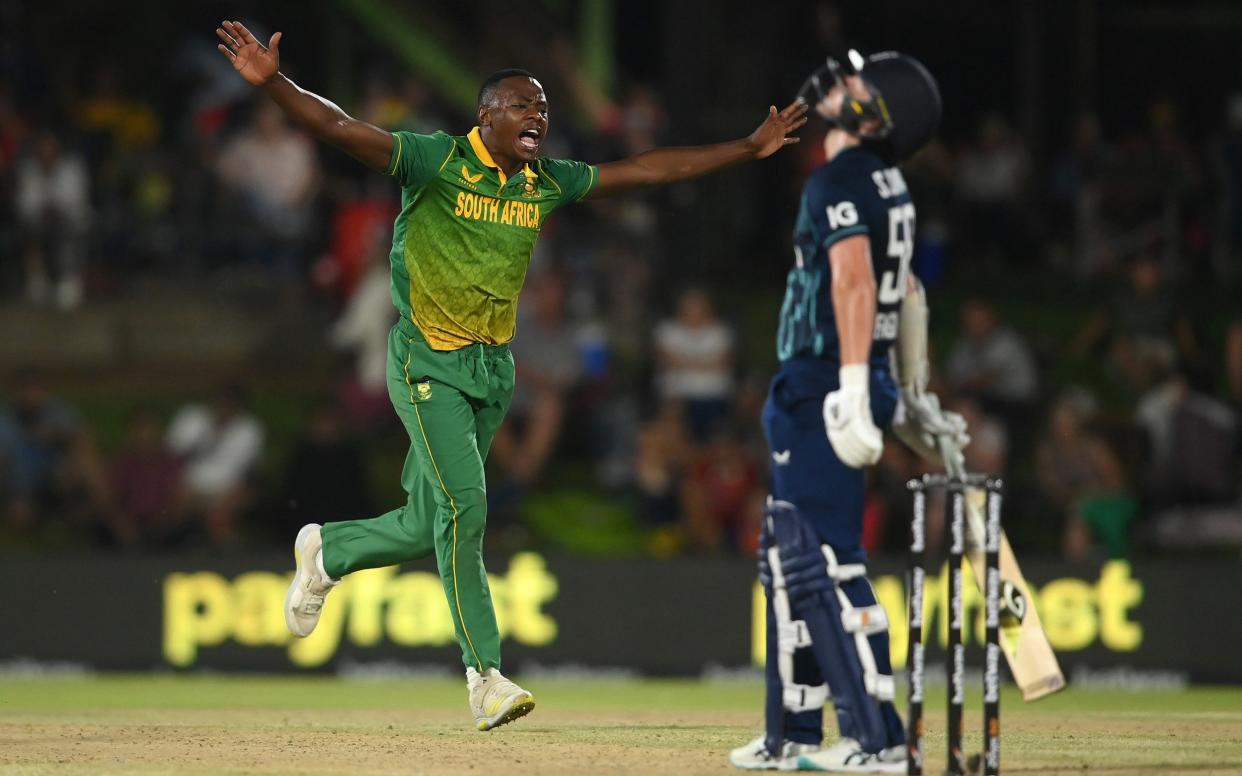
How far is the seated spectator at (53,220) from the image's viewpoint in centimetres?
1686

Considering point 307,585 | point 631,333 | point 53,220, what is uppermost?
point 53,220

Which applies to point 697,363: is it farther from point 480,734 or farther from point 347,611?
point 480,734

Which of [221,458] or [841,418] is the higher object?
[221,458]

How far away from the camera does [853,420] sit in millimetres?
6660

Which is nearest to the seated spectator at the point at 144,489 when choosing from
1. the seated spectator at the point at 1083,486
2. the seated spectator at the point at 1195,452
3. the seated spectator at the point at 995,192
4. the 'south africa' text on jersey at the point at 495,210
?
the seated spectator at the point at 1083,486

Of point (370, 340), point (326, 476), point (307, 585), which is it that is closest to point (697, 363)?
point (370, 340)

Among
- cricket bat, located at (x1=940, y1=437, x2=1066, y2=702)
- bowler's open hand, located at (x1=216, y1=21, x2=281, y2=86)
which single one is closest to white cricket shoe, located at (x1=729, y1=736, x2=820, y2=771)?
cricket bat, located at (x1=940, y1=437, x2=1066, y2=702)

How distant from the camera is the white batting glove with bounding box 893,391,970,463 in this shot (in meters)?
7.04

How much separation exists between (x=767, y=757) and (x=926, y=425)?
1.29 m

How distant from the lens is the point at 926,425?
711 centimetres

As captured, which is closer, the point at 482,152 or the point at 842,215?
the point at 842,215

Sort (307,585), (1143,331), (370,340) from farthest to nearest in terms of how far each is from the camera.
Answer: (370,340), (1143,331), (307,585)

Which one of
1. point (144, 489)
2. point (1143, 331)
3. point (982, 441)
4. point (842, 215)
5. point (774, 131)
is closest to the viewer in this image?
point (842, 215)

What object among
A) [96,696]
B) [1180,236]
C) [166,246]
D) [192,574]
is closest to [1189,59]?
[1180,236]
